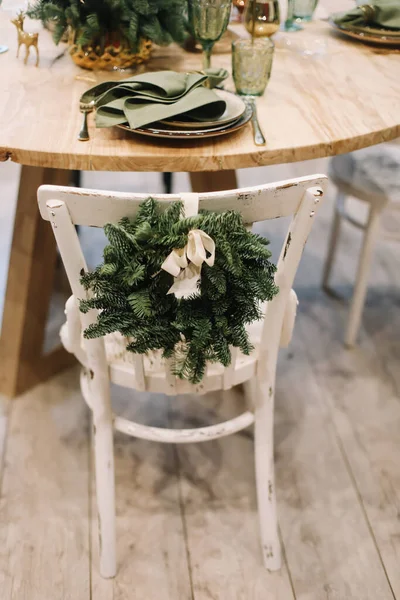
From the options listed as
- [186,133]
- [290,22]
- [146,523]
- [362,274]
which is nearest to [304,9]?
[290,22]

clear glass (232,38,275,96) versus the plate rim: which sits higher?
clear glass (232,38,275,96)

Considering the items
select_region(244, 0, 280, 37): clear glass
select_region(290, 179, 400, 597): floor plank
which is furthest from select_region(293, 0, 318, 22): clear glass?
select_region(290, 179, 400, 597): floor plank

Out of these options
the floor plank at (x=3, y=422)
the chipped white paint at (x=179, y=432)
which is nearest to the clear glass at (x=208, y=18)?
the chipped white paint at (x=179, y=432)

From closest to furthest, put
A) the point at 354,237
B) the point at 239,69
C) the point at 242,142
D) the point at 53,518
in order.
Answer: the point at 242,142
the point at 239,69
the point at 53,518
the point at 354,237

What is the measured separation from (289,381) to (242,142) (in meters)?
0.85

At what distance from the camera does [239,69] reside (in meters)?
1.23

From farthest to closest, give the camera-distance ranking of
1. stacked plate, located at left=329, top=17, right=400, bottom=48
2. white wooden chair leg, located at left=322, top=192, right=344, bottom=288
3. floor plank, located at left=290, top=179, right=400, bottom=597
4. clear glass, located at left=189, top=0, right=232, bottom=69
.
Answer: white wooden chair leg, located at left=322, top=192, right=344, bottom=288
stacked plate, located at left=329, top=17, right=400, bottom=48
floor plank, located at left=290, top=179, right=400, bottom=597
clear glass, located at left=189, top=0, right=232, bottom=69

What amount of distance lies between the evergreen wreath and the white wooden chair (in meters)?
0.03

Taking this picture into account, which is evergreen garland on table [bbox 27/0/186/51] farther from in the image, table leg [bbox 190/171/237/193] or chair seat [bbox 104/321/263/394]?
chair seat [bbox 104/321/263/394]

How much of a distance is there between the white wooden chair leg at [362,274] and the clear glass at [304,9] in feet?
1.89

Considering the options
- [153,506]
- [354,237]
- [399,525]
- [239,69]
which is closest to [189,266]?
[239,69]

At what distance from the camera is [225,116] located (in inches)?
43.7

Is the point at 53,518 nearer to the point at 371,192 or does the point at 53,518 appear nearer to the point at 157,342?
the point at 157,342

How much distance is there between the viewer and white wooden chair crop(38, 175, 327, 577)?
81 centimetres
